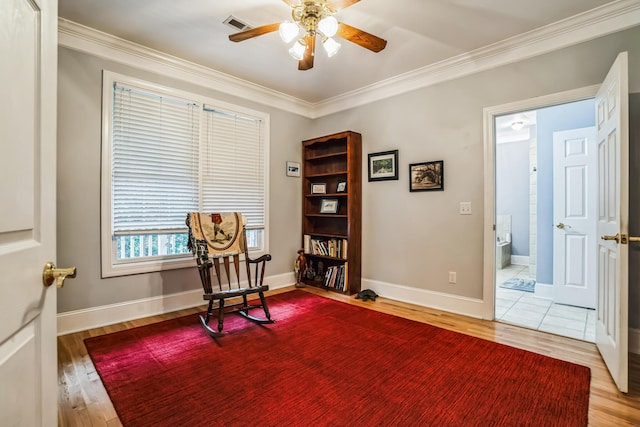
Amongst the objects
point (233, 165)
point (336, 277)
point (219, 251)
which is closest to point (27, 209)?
point (219, 251)

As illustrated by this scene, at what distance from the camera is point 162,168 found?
3156mm

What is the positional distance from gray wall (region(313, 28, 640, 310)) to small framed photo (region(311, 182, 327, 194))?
0.66m

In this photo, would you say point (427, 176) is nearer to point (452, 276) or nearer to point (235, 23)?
point (452, 276)

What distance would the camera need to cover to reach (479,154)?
3025 millimetres

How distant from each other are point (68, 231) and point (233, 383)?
200 cm

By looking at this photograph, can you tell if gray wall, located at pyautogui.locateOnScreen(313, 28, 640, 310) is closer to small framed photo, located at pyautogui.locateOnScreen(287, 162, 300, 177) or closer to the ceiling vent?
small framed photo, located at pyautogui.locateOnScreen(287, 162, 300, 177)

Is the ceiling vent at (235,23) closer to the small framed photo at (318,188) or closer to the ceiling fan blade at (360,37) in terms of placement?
the ceiling fan blade at (360,37)

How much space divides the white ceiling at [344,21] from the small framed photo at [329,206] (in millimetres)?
1608

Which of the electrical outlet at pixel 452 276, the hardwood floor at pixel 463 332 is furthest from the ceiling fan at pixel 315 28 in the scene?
the hardwood floor at pixel 463 332

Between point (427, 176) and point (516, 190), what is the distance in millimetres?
4226

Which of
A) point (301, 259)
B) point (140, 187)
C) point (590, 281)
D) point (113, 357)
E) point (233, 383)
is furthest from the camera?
point (301, 259)

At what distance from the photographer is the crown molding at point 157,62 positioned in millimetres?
2609

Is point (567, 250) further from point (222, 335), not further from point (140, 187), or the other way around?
point (140, 187)

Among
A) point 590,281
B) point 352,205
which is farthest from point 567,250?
point 352,205
